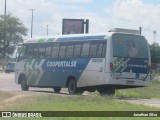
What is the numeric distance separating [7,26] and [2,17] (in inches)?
148

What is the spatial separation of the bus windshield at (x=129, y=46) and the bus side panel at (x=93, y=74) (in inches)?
35.4

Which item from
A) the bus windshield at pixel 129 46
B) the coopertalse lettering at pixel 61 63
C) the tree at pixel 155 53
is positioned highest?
the bus windshield at pixel 129 46

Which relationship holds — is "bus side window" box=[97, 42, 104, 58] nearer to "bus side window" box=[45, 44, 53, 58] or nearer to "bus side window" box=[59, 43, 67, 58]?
"bus side window" box=[59, 43, 67, 58]

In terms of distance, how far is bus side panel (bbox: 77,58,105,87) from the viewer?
2508 cm

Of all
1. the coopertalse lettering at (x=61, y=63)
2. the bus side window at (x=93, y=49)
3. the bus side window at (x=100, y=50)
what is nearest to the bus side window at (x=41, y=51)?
the coopertalse lettering at (x=61, y=63)

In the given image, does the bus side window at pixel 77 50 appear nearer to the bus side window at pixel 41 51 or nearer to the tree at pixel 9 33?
the bus side window at pixel 41 51

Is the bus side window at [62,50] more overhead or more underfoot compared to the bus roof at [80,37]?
more underfoot

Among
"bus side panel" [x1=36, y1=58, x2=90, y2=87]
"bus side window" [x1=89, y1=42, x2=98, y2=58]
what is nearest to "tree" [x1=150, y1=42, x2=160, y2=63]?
"bus side panel" [x1=36, y1=58, x2=90, y2=87]

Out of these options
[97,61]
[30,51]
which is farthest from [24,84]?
[97,61]

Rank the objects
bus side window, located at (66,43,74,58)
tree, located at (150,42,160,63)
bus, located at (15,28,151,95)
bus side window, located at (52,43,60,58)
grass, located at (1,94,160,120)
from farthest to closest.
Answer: tree, located at (150,42,160,63) → bus side window, located at (52,43,60,58) → bus side window, located at (66,43,74,58) → bus, located at (15,28,151,95) → grass, located at (1,94,160,120)

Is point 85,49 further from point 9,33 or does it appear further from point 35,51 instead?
point 9,33

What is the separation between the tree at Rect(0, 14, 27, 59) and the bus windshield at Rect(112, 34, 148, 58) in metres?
73.2

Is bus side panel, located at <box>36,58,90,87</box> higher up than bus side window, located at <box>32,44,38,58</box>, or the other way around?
bus side window, located at <box>32,44,38,58</box>

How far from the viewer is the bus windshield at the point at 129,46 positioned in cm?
2497
